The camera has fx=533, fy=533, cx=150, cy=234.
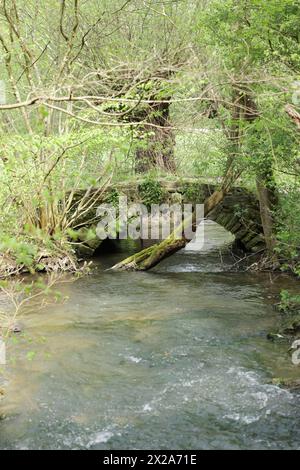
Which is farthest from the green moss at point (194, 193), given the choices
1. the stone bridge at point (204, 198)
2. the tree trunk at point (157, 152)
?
the tree trunk at point (157, 152)

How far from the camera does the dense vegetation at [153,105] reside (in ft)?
27.6

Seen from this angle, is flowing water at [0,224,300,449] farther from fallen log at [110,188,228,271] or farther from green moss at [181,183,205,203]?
green moss at [181,183,205,203]

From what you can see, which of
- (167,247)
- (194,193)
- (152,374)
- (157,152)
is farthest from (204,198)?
(152,374)

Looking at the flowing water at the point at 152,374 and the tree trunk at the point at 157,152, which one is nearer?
the flowing water at the point at 152,374

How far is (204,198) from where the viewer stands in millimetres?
15086

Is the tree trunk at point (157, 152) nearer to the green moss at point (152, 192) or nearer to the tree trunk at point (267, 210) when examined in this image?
the green moss at point (152, 192)

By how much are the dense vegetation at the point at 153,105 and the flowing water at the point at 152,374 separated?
5.13 ft

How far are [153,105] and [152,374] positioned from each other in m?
4.26

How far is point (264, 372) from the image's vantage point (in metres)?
7.59

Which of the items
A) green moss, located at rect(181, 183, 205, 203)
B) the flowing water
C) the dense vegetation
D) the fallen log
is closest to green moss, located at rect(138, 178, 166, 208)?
the dense vegetation

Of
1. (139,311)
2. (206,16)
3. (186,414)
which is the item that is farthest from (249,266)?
(186,414)

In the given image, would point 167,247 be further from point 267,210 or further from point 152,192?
point 267,210
